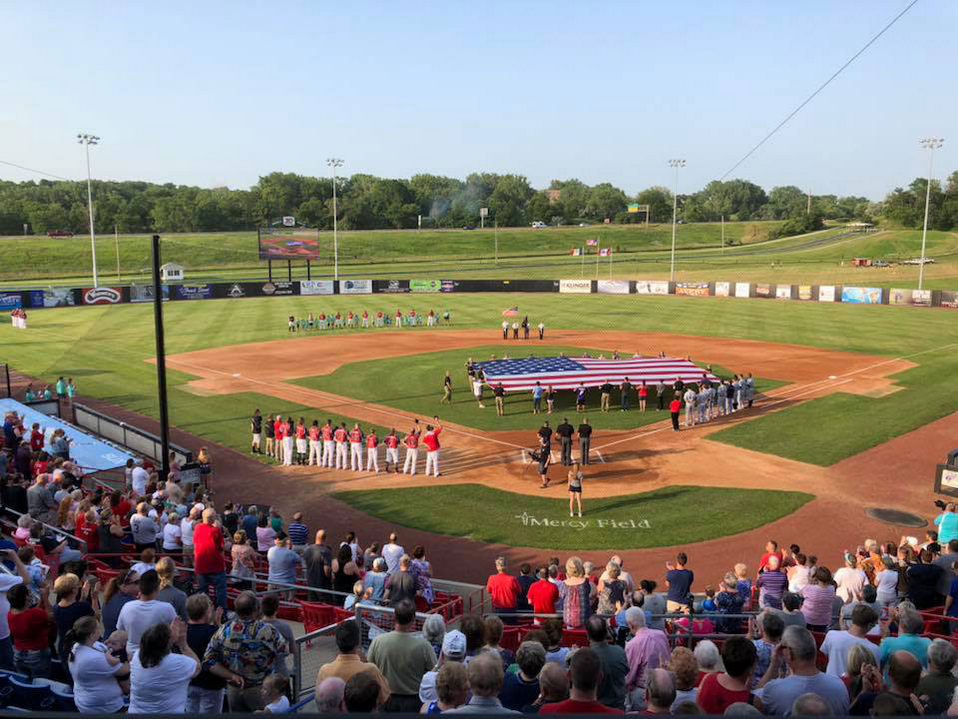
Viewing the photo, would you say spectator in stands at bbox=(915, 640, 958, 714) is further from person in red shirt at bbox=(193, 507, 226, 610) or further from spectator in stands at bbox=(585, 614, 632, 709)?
person in red shirt at bbox=(193, 507, 226, 610)

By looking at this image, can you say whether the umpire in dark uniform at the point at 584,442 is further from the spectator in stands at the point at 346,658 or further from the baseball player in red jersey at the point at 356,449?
the spectator in stands at the point at 346,658

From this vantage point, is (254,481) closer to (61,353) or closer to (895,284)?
(61,353)

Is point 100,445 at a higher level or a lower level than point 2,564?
lower

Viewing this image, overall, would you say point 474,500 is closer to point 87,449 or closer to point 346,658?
point 87,449

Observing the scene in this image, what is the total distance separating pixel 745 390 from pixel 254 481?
746 inches

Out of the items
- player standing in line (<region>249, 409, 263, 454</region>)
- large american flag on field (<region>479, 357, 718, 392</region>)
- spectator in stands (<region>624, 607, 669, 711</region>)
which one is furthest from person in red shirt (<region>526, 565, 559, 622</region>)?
large american flag on field (<region>479, 357, 718, 392</region>)

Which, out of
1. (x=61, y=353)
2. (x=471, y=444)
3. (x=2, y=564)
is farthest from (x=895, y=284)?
(x=2, y=564)

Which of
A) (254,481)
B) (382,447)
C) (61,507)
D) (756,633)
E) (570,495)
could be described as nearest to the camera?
(756,633)

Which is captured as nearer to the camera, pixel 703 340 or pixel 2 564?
pixel 2 564

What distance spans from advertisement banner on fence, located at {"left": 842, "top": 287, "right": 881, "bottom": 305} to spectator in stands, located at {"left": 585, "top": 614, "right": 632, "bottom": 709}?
230 feet

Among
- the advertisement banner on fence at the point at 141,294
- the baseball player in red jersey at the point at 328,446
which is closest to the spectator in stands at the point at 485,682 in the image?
the baseball player in red jersey at the point at 328,446

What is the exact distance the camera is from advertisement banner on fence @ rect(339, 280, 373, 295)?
247 feet

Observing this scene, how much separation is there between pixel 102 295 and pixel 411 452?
177 ft

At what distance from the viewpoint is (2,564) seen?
9.18 metres
